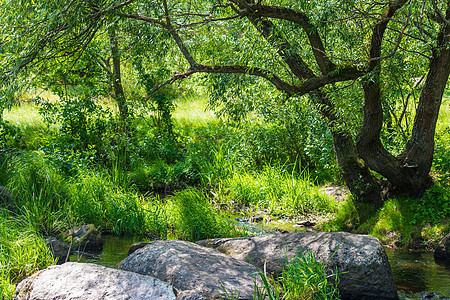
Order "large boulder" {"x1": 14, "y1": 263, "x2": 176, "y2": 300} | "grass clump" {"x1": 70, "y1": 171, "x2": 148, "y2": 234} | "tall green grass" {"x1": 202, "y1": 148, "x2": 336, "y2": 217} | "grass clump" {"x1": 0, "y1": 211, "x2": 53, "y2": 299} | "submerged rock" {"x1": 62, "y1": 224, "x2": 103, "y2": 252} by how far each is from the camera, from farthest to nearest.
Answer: "tall green grass" {"x1": 202, "y1": 148, "x2": 336, "y2": 217}, "grass clump" {"x1": 70, "y1": 171, "x2": 148, "y2": 234}, "submerged rock" {"x1": 62, "y1": 224, "x2": 103, "y2": 252}, "grass clump" {"x1": 0, "y1": 211, "x2": 53, "y2": 299}, "large boulder" {"x1": 14, "y1": 263, "x2": 176, "y2": 300}

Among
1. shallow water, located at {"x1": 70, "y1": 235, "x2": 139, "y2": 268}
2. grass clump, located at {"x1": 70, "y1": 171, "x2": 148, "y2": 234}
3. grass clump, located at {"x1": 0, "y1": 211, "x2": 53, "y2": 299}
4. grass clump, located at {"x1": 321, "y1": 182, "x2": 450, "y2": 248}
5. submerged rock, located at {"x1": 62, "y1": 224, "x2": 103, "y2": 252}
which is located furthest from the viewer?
grass clump, located at {"x1": 70, "y1": 171, "x2": 148, "y2": 234}

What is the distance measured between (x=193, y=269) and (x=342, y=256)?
6.10 ft

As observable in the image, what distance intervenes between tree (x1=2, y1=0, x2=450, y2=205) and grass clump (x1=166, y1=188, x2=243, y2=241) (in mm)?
2490

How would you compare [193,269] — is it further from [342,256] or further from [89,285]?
[342,256]

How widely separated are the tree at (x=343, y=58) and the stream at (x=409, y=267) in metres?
1.46

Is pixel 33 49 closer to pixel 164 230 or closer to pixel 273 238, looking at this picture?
pixel 164 230

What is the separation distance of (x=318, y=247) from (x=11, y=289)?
11.7ft

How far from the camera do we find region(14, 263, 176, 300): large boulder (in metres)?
4.10

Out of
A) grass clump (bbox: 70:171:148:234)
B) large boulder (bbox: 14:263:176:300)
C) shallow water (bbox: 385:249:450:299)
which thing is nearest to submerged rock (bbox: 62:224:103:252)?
grass clump (bbox: 70:171:148:234)

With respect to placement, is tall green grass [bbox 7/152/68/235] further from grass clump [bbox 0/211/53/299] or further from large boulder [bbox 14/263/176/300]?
large boulder [bbox 14/263/176/300]

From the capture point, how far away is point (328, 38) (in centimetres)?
829

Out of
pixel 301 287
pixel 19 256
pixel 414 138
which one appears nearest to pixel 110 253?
pixel 19 256

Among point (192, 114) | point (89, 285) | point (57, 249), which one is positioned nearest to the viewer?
point (89, 285)

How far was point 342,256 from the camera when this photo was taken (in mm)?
5219
